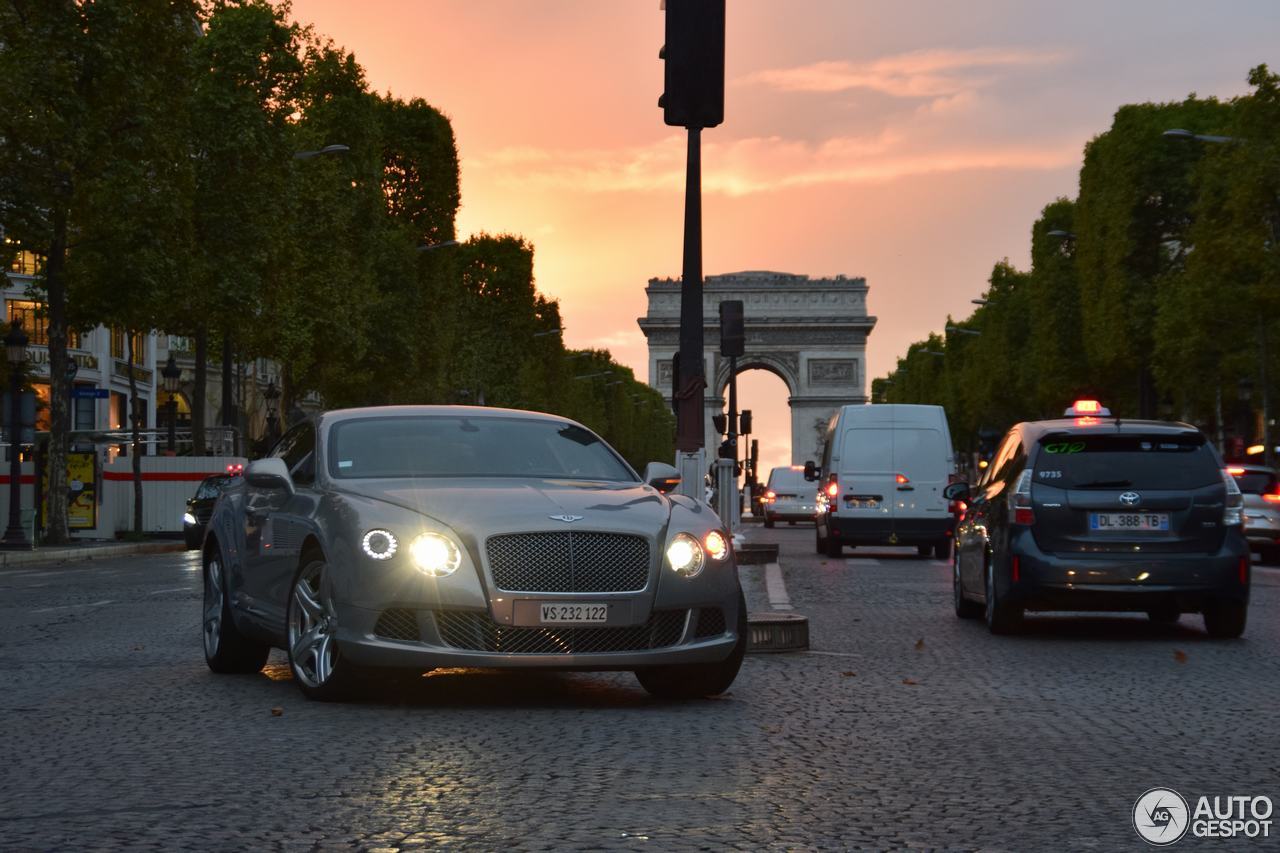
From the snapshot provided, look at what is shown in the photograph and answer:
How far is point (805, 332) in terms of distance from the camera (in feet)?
373

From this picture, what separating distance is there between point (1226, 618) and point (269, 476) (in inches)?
282

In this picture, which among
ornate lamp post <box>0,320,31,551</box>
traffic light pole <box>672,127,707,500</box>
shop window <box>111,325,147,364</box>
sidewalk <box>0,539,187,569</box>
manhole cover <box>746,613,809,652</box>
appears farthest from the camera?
shop window <box>111,325,147,364</box>

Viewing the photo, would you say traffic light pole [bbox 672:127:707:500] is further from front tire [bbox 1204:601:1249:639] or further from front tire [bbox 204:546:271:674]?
front tire [bbox 204:546:271:674]

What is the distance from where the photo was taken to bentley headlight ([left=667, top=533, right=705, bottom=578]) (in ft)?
30.2

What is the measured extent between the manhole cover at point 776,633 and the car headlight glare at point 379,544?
3706 mm

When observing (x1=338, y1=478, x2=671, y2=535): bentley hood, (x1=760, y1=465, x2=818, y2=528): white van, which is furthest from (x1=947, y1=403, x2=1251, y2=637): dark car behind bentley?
(x1=760, y1=465, x2=818, y2=528): white van

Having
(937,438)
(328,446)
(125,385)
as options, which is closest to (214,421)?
(125,385)

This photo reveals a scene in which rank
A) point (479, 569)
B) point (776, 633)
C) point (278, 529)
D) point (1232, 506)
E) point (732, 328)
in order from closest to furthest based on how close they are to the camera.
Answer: point (479, 569) < point (278, 529) < point (776, 633) < point (1232, 506) < point (732, 328)

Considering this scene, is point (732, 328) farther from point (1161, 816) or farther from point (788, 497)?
point (788, 497)

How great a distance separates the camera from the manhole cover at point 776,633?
12281 mm

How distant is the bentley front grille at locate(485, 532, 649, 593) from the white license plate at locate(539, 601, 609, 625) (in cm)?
7

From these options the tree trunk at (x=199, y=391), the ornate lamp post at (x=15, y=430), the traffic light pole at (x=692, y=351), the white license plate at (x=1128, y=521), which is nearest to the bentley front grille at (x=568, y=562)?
the white license plate at (x=1128, y=521)

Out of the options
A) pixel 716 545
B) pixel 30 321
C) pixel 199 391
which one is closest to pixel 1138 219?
pixel 199 391

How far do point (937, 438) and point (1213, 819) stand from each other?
23699 mm
